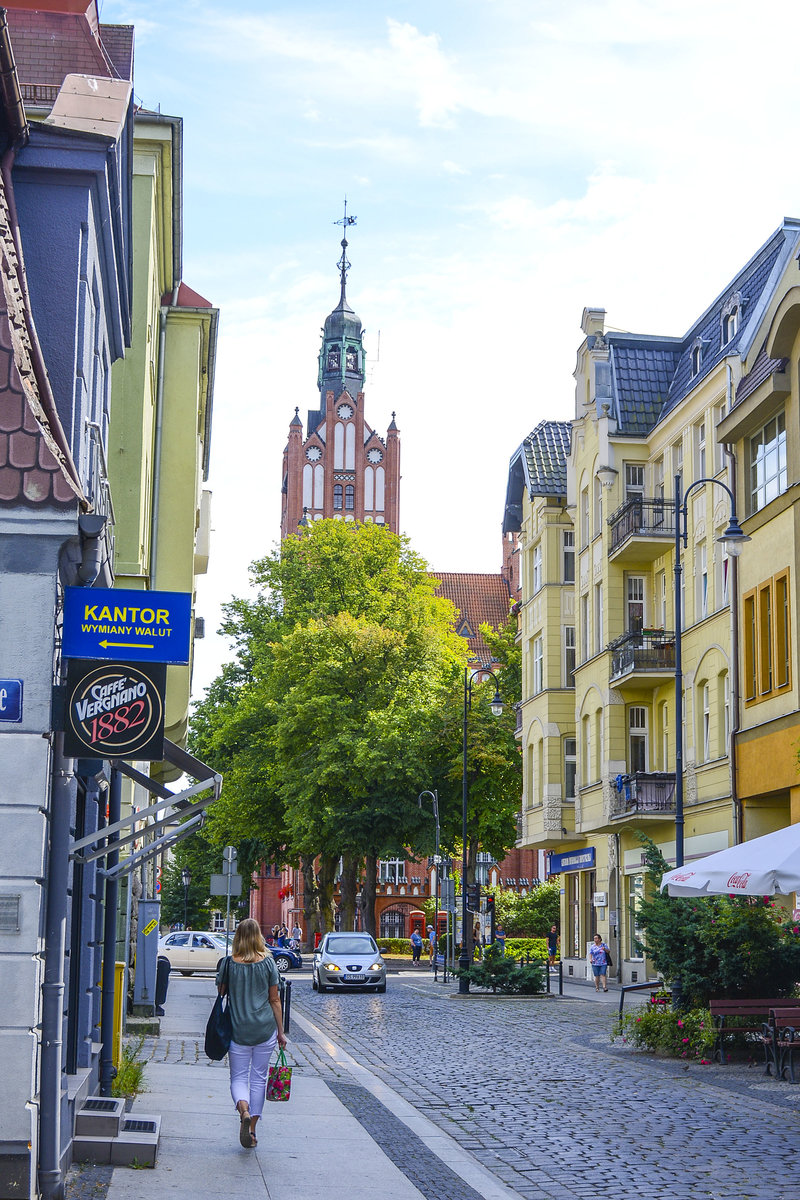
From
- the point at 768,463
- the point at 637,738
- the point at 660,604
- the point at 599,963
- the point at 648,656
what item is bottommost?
the point at 599,963

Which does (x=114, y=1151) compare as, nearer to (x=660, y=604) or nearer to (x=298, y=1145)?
(x=298, y=1145)

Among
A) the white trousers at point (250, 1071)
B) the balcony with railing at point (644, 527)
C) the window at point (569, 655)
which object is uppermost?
the balcony with railing at point (644, 527)

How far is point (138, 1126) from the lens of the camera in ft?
36.1

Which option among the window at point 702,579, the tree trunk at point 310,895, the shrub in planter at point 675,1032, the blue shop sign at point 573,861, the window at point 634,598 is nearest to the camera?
the shrub in planter at point 675,1032

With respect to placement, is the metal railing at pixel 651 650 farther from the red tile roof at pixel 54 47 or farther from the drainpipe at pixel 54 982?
the drainpipe at pixel 54 982

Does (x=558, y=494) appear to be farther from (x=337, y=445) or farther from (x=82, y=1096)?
(x=337, y=445)

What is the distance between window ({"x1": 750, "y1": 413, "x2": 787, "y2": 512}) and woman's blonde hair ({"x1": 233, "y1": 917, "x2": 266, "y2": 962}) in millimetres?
18650

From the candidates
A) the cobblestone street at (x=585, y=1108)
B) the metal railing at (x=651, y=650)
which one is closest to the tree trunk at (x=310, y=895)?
the metal railing at (x=651, y=650)

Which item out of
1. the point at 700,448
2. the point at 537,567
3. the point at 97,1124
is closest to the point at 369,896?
the point at 537,567

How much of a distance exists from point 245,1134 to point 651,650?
96.8ft

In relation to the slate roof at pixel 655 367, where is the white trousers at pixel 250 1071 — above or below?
below

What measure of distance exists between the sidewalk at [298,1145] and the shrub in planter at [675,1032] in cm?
421

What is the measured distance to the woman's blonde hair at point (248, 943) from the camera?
1132 cm

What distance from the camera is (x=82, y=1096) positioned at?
Answer: 10.6 m
